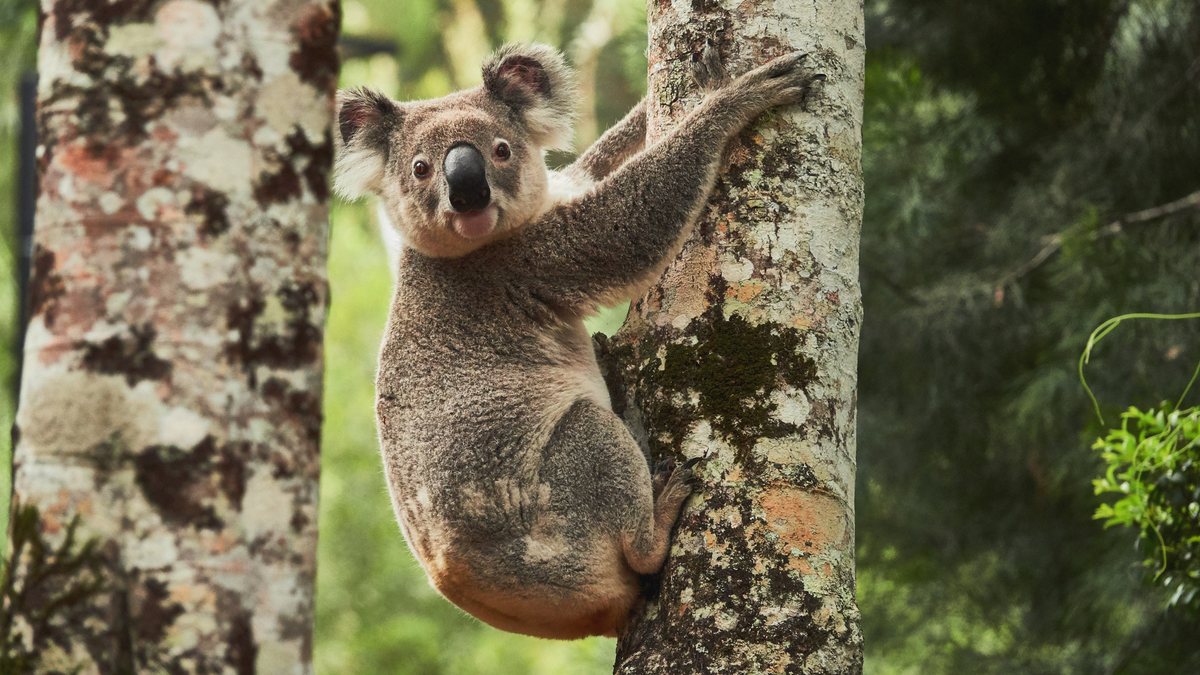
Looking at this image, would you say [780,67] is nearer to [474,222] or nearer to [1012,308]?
[474,222]

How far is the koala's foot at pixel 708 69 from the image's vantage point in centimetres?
310

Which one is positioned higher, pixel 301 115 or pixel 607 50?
pixel 607 50

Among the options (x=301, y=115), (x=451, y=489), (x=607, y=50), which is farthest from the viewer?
(x=607, y=50)

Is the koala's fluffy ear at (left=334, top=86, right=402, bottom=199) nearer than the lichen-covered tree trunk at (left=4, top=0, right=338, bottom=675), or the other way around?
the lichen-covered tree trunk at (left=4, top=0, right=338, bottom=675)

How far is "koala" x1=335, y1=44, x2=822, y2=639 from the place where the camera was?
10.0 ft

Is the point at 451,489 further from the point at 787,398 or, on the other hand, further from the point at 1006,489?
the point at 1006,489

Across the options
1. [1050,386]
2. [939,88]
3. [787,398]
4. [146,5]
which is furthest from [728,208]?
[939,88]

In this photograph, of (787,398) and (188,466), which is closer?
(188,466)

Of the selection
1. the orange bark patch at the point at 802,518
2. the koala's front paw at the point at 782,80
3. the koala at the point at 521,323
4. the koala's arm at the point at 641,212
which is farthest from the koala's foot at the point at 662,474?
the koala's front paw at the point at 782,80

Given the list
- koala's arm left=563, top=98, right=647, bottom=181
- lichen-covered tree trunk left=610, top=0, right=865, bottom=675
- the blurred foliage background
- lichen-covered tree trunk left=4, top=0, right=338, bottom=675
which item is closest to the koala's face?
koala's arm left=563, top=98, right=647, bottom=181

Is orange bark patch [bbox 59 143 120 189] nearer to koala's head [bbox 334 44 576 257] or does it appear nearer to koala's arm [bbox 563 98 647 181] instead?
koala's head [bbox 334 44 576 257]

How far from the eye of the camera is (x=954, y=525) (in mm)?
6539

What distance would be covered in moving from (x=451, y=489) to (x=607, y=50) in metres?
10.6

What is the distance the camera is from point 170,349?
1605 mm
